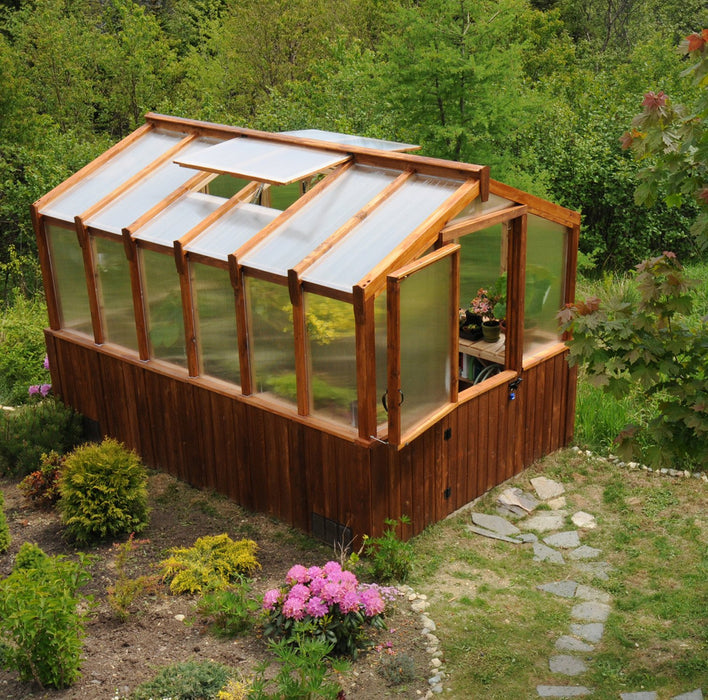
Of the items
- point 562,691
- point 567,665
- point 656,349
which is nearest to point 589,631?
point 567,665

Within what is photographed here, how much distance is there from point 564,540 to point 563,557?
1.00ft

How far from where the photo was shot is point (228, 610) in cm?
700

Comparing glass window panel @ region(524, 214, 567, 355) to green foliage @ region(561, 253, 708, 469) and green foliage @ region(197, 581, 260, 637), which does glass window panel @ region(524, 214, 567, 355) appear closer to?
green foliage @ region(561, 253, 708, 469)

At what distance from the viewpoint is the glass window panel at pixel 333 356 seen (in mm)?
7762

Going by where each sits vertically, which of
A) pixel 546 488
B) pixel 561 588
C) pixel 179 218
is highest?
pixel 179 218

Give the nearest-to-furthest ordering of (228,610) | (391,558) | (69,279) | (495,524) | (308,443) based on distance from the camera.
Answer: (228,610), (391,558), (308,443), (495,524), (69,279)

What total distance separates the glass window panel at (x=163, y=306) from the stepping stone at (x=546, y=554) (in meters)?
3.85

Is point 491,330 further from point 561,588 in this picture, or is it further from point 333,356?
point 561,588

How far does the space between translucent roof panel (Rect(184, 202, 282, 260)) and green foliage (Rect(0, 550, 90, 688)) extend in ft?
11.0

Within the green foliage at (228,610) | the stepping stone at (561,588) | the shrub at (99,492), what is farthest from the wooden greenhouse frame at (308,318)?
the green foliage at (228,610)

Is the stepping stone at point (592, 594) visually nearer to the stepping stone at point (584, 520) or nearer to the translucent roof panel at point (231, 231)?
the stepping stone at point (584, 520)

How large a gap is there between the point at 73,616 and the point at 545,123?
583 inches

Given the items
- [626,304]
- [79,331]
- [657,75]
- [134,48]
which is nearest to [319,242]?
[626,304]

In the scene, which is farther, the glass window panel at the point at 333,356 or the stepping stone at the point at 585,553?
the stepping stone at the point at 585,553
